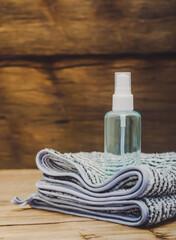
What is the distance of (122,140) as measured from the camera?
0.79 m

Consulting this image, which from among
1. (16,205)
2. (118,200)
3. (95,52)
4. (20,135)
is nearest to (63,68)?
(95,52)

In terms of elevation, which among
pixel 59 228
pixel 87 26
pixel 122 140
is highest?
→ pixel 87 26

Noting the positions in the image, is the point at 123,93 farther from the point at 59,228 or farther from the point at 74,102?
the point at 74,102

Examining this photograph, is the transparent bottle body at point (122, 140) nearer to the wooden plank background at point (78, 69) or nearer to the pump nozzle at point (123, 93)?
the pump nozzle at point (123, 93)

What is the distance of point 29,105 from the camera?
4.04 ft

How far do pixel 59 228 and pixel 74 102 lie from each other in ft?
1.90

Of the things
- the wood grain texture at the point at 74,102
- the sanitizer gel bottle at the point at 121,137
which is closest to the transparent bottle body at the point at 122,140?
the sanitizer gel bottle at the point at 121,137

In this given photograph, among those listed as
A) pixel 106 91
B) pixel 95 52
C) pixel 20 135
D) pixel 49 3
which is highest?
pixel 49 3

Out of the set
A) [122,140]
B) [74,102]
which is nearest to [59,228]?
[122,140]

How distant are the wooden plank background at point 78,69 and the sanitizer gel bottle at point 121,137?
0.43 meters

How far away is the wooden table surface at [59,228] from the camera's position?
2.16 feet

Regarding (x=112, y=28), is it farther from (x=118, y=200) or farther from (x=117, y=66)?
(x=118, y=200)

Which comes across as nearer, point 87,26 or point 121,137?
point 121,137

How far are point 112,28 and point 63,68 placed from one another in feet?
0.59
